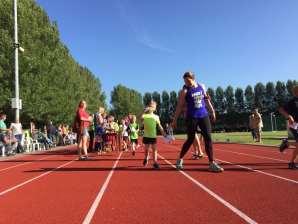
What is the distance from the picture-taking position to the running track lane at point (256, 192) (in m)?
5.75

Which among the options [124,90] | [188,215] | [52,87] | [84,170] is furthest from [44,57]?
[124,90]

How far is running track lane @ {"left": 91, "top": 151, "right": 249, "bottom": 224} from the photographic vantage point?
571 centimetres

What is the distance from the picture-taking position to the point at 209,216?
5.77m

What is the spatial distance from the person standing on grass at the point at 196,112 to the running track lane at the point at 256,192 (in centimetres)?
55

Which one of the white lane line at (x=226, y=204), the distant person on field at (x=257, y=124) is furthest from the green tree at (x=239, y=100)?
the white lane line at (x=226, y=204)

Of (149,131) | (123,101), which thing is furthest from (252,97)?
(149,131)

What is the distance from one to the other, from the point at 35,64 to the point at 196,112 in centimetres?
3055

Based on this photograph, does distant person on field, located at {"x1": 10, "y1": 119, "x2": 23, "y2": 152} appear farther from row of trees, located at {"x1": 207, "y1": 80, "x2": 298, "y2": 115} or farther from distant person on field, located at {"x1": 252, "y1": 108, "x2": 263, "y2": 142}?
row of trees, located at {"x1": 207, "y1": 80, "x2": 298, "y2": 115}

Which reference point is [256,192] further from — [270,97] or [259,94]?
[259,94]

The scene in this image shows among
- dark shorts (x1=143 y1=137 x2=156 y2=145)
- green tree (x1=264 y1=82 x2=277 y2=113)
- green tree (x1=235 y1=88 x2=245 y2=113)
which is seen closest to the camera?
dark shorts (x1=143 y1=137 x2=156 y2=145)

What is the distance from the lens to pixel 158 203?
6.76 meters

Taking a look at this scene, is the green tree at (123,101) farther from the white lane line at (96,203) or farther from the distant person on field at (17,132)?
the white lane line at (96,203)

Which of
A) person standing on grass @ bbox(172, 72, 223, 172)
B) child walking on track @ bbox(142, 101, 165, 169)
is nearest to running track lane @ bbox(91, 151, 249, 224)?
person standing on grass @ bbox(172, 72, 223, 172)

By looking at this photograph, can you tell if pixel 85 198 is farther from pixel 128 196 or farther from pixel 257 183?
pixel 257 183
